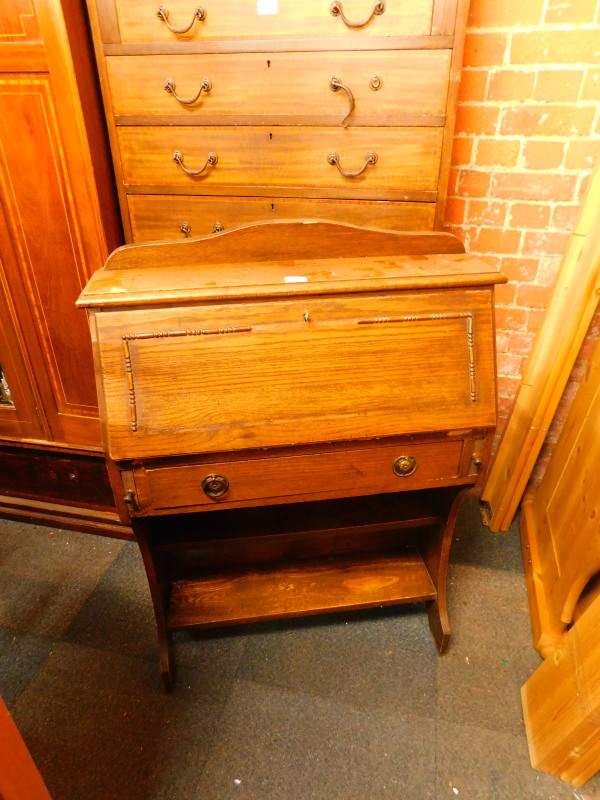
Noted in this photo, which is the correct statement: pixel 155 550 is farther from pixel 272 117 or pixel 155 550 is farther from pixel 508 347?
pixel 508 347

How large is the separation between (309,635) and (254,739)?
37cm

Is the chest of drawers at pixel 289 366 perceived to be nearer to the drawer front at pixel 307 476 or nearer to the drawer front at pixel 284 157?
the drawer front at pixel 307 476

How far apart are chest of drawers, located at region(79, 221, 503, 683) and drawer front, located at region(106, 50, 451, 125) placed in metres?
0.33

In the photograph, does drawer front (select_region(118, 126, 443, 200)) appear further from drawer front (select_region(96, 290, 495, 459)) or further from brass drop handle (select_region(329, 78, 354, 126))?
drawer front (select_region(96, 290, 495, 459))

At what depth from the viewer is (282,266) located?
50.5 inches

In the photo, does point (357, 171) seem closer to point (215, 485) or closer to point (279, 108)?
point (279, 108)

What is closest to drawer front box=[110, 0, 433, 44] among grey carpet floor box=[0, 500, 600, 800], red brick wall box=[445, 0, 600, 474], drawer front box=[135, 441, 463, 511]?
red brick wall box=[445, 0, 600, 474]

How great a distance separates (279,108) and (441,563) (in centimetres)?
143

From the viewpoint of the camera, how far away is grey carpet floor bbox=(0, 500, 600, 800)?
4.34 ft

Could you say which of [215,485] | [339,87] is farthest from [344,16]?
[215,485]

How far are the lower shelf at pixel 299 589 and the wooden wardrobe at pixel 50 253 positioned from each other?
595 millimetres

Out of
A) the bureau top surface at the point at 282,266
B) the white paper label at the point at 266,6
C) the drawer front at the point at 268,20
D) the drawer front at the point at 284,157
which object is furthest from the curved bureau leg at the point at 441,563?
the white paper label at the point at 266,6

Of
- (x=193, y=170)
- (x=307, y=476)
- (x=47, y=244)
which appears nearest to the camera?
(x=307, y=476)

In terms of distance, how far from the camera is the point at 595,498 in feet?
4.76
